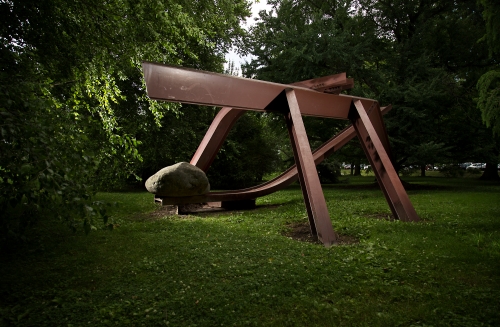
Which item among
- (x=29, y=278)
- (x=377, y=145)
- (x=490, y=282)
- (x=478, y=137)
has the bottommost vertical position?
(x=29, y=278)

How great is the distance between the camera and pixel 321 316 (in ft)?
10.8

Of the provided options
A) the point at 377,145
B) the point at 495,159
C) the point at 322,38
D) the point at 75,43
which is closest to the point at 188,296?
the point at 75,43

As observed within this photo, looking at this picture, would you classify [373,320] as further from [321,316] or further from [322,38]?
[322,38]

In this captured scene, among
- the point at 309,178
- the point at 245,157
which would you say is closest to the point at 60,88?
the point at 309,178

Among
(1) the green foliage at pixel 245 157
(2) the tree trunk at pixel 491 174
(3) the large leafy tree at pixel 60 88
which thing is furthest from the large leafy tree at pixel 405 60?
(3) the large leafy tree at pixel 60 88

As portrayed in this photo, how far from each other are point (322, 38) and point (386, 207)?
9145 millimetres

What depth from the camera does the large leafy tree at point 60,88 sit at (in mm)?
2545

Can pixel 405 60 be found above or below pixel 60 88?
above

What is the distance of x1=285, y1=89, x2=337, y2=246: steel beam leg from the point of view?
19.3 ft

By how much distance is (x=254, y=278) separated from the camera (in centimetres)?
419

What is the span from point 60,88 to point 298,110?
15.3ft

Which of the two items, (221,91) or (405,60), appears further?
(405,60)

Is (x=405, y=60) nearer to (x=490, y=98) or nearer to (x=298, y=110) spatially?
(x=490, y=98)

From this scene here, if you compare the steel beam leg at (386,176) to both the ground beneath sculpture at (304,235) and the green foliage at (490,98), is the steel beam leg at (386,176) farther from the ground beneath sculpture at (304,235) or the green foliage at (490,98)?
the green foliage at (490,98)
